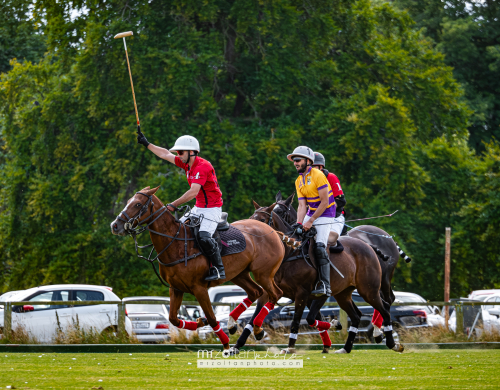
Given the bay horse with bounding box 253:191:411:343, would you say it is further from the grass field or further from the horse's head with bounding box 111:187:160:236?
the horse's head with bounding box 111:187:160:236

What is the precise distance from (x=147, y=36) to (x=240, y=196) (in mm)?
6177

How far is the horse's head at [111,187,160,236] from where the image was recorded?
31.7ft

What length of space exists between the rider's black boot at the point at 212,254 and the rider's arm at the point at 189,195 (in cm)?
55

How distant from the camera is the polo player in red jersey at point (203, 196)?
1023cm

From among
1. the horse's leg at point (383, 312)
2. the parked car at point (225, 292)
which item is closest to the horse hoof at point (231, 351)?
the horse's leg at point (383, 312)

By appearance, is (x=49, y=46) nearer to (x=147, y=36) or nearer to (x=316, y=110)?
(x=147, y=36)

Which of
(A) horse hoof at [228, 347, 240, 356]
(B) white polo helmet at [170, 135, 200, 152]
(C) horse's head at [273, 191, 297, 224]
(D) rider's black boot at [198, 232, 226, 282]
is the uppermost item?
(B) white polo helmet at [170, 135, 200, 152]

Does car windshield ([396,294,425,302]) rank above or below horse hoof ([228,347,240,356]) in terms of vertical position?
below

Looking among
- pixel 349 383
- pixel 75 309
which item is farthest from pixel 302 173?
pixel 75 309

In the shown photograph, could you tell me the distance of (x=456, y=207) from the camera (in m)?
27.9

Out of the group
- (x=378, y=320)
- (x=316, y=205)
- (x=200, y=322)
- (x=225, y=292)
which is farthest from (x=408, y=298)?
(x=200, y=322)

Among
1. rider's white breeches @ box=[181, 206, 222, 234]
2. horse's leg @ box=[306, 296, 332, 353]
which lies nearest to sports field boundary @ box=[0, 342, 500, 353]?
horse's leg @ box=[306, 296, 332, 353]

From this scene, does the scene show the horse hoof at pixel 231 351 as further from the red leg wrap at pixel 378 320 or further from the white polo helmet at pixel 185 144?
the red leg wrap at pixel 378 320

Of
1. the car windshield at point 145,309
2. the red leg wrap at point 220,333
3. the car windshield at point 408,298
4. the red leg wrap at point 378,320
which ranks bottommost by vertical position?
the car windshield at point 408,298
